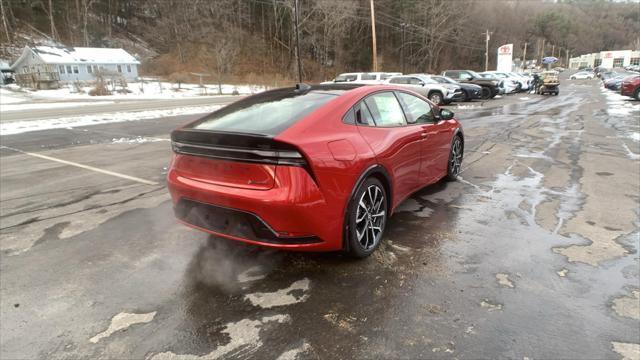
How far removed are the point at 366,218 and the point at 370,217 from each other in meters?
0.07

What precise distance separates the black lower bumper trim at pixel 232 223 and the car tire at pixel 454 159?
3.45 meters

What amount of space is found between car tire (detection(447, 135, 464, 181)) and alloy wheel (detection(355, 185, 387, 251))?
2.46m

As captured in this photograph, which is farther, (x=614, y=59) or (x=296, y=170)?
(x=614, y=59)

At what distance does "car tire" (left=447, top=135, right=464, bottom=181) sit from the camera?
19.3 feet

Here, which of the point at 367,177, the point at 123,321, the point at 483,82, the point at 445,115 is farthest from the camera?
the point at 483,82

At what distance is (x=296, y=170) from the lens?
294 cm

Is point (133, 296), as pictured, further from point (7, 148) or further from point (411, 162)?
point (7, 148)

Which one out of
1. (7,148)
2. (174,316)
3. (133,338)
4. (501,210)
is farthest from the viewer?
(7,148)

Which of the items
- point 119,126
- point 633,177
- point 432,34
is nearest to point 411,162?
point 633,177

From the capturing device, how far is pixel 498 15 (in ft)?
297

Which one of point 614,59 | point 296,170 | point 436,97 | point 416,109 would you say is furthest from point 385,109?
point 614,59

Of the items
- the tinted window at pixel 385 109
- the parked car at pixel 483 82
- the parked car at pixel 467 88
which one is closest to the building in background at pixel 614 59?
the parked car at pixel 483 82

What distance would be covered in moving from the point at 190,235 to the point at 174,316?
144 cm

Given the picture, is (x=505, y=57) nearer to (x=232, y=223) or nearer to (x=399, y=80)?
(x=399, y=80)
